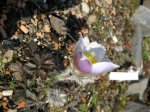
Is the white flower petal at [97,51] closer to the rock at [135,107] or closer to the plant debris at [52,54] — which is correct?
the plant debris at [52,54]

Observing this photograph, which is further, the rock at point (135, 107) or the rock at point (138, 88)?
the rock at point (138, 88)

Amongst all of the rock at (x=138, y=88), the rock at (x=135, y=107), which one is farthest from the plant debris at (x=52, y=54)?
the rock at (x=138, y=88)

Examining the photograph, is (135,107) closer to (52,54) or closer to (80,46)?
(52,54)

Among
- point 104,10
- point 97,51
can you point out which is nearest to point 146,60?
point 104,10

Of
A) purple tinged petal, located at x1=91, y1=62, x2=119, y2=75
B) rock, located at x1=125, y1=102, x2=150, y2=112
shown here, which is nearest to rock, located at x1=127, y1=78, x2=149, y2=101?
rock, located at x1=125, y1=102, x2=150, y2=112

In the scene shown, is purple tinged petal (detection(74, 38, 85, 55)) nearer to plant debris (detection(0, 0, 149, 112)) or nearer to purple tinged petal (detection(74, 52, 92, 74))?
purple tinged petal (detection(74, 52, 92, 74))

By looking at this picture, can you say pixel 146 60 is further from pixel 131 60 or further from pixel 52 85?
pixel 52 85

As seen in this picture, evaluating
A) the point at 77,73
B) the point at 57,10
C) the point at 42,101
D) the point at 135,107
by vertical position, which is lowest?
the point at 135,107
